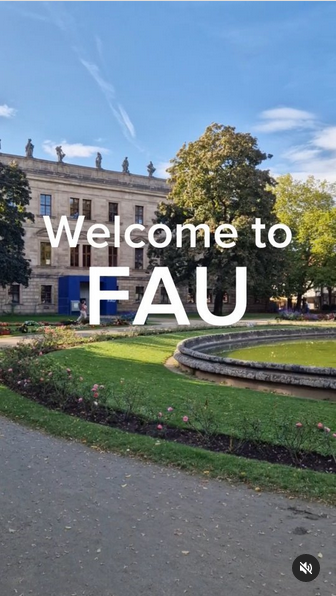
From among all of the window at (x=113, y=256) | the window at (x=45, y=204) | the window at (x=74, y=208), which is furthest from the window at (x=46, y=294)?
the window at (x=74, y=208)

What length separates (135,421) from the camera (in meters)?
8.47

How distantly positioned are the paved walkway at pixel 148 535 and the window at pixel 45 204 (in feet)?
160

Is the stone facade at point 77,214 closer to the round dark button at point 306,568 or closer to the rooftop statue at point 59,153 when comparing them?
the rooftop statue at point 59,153

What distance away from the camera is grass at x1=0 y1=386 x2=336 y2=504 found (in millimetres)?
5664

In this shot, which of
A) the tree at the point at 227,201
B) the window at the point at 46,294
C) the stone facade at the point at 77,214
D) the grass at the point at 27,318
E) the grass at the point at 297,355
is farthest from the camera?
the window at the point at 46,294

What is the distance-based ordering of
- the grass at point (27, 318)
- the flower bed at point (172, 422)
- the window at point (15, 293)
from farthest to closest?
1. the window at point (15, 293)
2. the grass at point (27, 318)
3. the flower bed at point (172, 422)

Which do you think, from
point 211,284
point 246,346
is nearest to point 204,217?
point 211,284

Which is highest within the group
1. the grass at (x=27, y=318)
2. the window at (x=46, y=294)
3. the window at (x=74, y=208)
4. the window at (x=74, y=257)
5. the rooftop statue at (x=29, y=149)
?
the rooftop statue at (x=29, y=149)

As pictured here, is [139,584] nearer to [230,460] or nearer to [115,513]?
[115,513]

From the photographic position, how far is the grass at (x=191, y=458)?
18.6 ft

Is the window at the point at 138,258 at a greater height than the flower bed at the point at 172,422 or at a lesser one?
greater

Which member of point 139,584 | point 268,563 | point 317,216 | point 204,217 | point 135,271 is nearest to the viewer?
point 139,584

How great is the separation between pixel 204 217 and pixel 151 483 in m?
38.9

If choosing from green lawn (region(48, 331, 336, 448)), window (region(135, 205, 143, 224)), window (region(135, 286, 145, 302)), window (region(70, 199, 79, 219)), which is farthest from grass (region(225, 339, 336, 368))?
window (region(135, 205, 143, 224))
